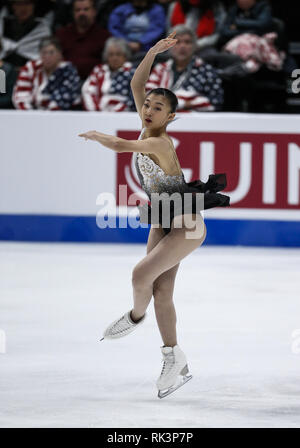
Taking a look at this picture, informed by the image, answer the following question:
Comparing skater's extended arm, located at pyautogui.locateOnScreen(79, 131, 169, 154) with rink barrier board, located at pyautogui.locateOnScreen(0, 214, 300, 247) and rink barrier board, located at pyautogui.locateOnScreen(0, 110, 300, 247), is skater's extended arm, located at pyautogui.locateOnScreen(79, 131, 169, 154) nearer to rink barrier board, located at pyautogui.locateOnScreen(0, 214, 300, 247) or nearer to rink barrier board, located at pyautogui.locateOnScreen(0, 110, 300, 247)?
rink barrier board, located at pyautogui.locateOnScreen(0, 110, 300, 247)

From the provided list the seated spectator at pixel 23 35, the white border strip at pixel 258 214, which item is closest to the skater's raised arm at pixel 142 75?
the white border strip at pixel 258 214

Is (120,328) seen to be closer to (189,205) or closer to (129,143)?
(189,205)

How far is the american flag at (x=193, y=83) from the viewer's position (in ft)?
27.4

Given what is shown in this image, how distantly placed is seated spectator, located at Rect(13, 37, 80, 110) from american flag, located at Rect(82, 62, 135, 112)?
124 millimetres

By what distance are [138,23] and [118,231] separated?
230cm

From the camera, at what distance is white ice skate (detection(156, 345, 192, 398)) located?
14.0 feet

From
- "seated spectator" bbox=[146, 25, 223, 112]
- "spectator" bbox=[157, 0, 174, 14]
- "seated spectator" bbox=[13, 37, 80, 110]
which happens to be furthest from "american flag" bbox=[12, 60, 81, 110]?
"spectator" bbox=[157, 0, 174, 14]

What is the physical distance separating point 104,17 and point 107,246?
9.26ft

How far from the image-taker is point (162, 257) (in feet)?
13.7

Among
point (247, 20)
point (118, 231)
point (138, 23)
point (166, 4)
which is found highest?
point (166, 4)

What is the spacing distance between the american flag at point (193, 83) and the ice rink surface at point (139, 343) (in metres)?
1.29
